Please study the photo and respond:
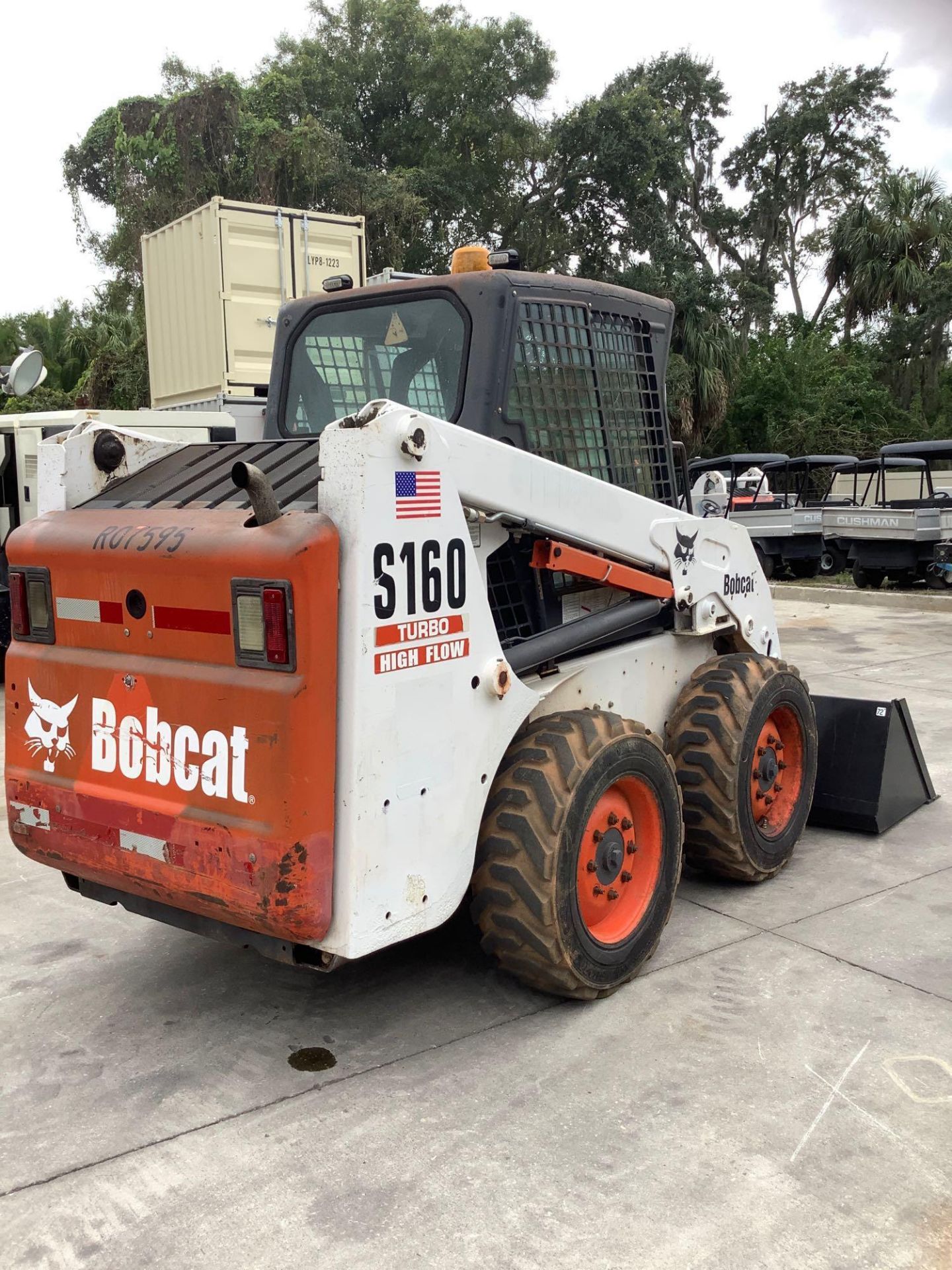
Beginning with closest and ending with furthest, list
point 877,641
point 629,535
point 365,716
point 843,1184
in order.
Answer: point 843,1184
point 365,716
point 629,535
point 877,641

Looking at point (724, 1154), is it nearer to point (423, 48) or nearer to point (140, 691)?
point (140, 691)

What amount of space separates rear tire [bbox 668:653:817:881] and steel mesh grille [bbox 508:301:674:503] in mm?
819

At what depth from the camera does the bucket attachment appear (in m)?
5.60

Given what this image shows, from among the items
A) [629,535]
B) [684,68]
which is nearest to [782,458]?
[629,535]

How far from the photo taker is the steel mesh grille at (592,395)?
13.1 ft

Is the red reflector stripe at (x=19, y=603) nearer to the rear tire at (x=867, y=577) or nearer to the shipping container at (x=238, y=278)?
the shipping container at (x=238, y=278)

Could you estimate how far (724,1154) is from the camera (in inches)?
116

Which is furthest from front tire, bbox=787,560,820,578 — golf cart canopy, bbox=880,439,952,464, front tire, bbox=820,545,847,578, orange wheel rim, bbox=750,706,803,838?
orange wheel rim, bbox=750,706,803,838

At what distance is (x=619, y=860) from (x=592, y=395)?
170cm

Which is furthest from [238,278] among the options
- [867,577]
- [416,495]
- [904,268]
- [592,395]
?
Answer: [904,268]

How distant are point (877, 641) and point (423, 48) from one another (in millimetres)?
24960

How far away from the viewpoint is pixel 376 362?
431cm

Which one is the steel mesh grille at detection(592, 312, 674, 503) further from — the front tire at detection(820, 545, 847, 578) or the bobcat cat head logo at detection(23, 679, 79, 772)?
the front tire at detection(820, 545, 847, 578)

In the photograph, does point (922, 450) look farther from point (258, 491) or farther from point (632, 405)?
point (258, 491)
